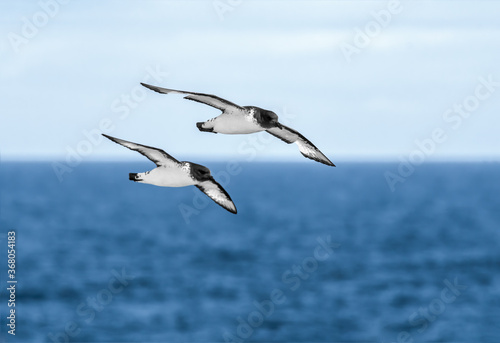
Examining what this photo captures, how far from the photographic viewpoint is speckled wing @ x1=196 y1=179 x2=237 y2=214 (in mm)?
7878

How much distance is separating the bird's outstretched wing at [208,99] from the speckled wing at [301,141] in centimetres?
75

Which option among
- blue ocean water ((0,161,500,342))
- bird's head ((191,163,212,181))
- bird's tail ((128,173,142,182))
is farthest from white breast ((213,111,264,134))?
blue ocean water ((0,161,500,342))

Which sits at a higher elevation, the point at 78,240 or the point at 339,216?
the point at 339,216

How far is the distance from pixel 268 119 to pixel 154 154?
1.15 metres

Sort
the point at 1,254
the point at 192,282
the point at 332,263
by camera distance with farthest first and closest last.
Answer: the point at 1,254 < the point at 332,263 < the point at 192,282

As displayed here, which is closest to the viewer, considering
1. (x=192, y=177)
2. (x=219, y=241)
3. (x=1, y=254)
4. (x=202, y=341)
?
(x=192, y=177)

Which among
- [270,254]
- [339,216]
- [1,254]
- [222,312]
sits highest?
[339,216]

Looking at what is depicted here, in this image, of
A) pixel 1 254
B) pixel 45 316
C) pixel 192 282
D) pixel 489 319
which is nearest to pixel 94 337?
pixel 45 316

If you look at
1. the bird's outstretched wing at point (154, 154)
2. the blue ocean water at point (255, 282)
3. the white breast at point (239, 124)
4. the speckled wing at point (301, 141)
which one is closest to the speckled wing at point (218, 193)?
the bird's outstretched wing at point (154, 154)

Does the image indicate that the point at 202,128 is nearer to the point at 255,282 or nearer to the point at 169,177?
the point at 169,177

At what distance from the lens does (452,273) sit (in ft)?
388

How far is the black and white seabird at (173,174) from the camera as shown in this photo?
759 centimetres

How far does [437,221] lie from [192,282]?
90.6 metres

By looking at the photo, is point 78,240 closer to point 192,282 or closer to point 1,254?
point 1,254
